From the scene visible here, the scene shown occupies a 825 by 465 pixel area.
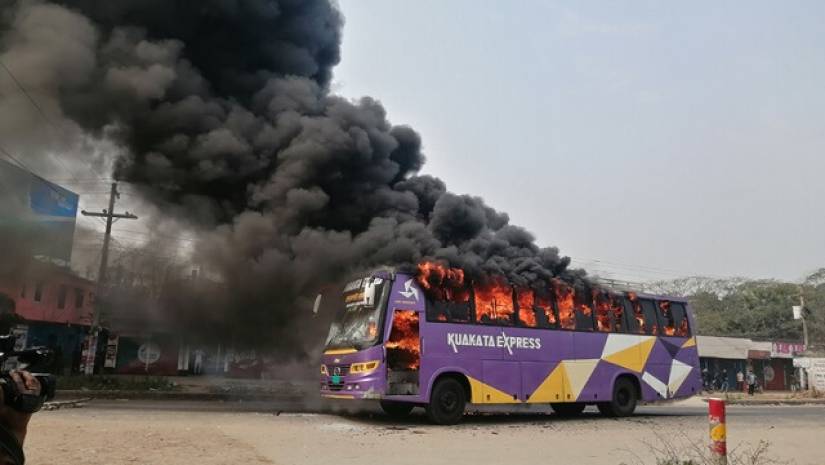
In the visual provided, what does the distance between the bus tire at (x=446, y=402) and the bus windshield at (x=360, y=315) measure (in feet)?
5.06

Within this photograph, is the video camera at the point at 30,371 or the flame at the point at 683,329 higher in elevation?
the flame at the point at 683,329

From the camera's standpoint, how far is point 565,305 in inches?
517

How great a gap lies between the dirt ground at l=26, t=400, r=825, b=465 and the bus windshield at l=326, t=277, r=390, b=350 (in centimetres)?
145

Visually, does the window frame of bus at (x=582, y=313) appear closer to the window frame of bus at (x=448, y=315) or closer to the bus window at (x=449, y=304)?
the window frame of bus at (x=448, y=315)

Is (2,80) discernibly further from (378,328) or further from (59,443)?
(378,328)

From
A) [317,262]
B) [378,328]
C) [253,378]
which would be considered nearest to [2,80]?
[317,262]

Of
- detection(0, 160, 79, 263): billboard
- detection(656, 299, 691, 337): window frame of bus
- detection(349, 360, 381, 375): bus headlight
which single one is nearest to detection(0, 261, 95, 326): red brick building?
detection(0, 160, 79, 263): billboard

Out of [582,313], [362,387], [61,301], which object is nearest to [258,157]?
[362,387]

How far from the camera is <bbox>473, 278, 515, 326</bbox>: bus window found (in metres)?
11.8

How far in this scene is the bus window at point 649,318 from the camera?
1441 cm

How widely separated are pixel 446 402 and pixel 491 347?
144cm

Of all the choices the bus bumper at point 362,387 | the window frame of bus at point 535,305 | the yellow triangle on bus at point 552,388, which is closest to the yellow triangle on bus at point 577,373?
the yellow triangle on bus at point 552,388

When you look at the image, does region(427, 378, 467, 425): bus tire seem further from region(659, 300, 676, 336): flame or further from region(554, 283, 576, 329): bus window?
region(659, 300, 676, 336): flame

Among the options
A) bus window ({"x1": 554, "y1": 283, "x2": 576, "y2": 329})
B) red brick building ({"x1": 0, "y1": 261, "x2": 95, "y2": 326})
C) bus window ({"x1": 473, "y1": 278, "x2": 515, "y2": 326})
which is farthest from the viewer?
red brick building ({"x1": 0, "y1": 261, "x2": 95, "y2": 326})
